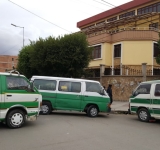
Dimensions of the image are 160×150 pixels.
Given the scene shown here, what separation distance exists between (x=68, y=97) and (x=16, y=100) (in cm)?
394

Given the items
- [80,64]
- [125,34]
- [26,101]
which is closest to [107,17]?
[125,34]

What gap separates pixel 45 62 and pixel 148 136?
554 inches

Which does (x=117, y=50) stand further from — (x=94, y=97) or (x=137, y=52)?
(x=94, y=97)

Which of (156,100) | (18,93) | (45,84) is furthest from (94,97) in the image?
(18,93)

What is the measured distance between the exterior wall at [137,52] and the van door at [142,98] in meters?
15.0

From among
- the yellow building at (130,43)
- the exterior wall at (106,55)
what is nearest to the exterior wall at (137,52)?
the yellow building at (130,43)

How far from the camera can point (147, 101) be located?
10.0 metres

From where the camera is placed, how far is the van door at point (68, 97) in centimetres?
1120

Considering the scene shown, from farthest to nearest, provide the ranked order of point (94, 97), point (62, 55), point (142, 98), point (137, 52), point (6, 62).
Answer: point (6, 62) → point (137, 52) → point (62, 55) → point (94, 97) → point (142, 98)

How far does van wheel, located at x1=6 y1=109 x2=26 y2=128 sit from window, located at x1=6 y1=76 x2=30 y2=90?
0.84 meters

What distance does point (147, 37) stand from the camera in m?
24.6

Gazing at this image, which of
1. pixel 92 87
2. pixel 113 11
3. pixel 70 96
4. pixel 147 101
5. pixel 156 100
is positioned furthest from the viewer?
pixel 113 11

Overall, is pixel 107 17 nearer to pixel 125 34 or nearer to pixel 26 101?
pixel 125 34

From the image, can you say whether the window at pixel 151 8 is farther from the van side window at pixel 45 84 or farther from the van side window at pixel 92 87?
the van side window at pixel 45 84
